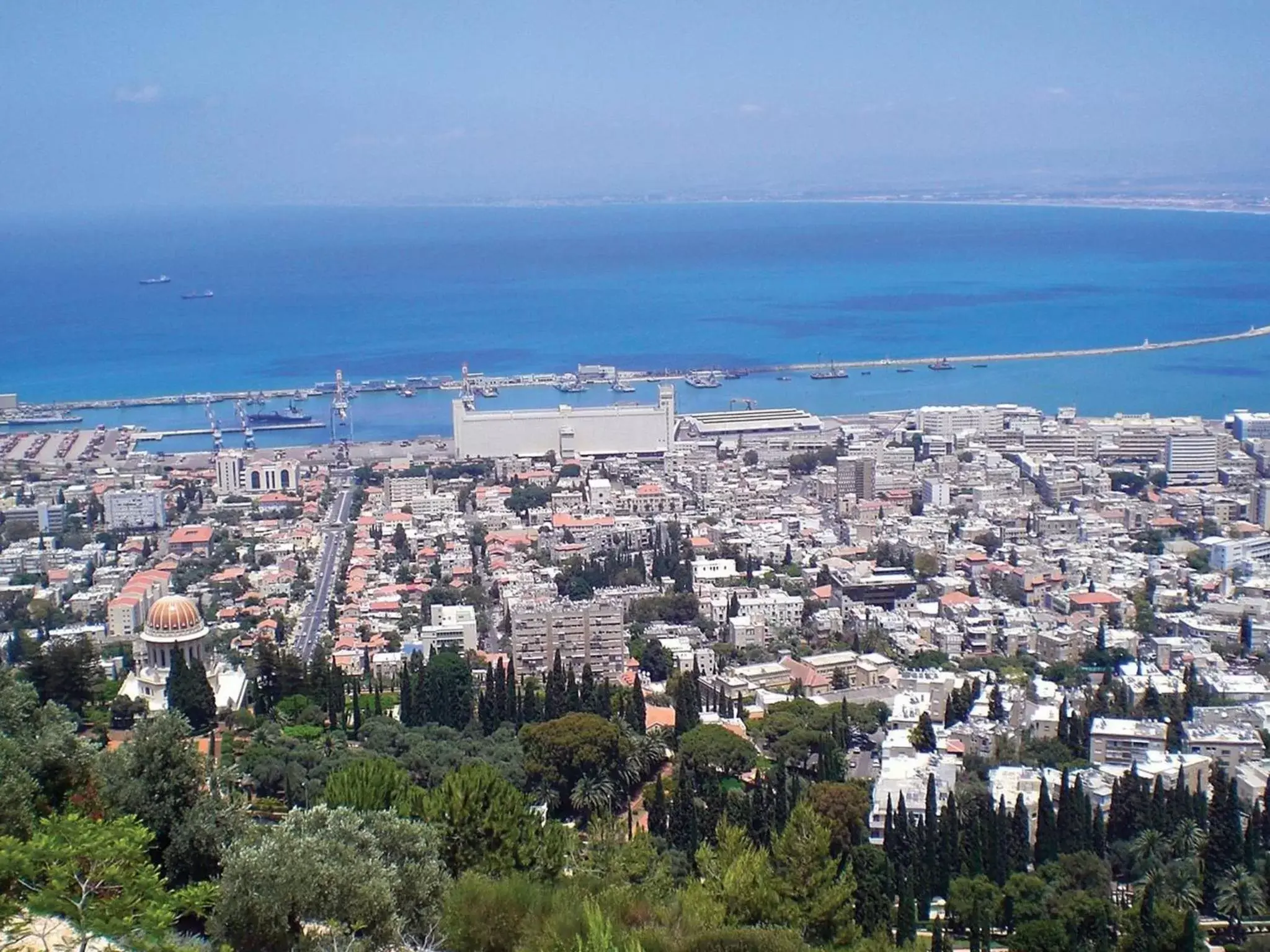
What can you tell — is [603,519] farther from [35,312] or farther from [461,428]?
[35,312]

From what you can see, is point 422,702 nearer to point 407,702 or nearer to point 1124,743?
point 407,702

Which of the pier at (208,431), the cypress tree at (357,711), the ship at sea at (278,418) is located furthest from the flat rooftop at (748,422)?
the cypress tree at (357,711)

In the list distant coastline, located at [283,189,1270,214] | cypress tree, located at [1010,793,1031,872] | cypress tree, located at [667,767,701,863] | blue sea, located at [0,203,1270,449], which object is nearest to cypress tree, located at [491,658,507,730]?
cypress tree, located at [667,767,701,863]

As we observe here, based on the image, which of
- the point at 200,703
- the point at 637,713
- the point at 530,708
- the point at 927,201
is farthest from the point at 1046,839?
the point at 927,201

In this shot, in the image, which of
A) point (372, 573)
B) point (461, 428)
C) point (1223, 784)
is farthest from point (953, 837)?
point (461, 428)

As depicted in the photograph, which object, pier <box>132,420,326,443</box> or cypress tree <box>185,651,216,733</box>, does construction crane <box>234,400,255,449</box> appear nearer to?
pier <box>132,420,326,443</box>

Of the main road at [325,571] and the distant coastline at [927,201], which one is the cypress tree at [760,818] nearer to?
the main road at [325,571]

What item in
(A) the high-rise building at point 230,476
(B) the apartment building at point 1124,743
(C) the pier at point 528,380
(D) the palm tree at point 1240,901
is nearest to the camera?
(D) the palm tree at point 1240,901
